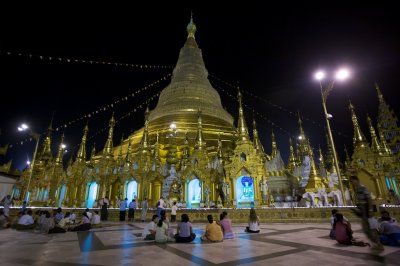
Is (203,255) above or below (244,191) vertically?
below

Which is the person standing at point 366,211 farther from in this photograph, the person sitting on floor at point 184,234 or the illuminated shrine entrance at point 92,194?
the illuminated shrine entrance at point 92,194

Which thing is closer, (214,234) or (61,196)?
(214,234)

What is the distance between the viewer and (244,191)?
19297 millimetres

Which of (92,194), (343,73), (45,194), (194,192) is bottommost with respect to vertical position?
(194,192)

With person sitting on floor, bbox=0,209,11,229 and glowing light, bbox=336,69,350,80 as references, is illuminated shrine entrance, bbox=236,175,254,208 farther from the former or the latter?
person sitting on floor, bbox=0,209,11,229

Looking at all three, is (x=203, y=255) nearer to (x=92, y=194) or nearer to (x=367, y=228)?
(x=367, y=228)

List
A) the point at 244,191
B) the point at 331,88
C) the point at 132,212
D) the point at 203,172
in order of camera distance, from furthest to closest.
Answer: the point at 203,172 → the point at 244,191 → the point at 132,212 → the point at 331,88

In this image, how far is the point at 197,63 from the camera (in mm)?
39594

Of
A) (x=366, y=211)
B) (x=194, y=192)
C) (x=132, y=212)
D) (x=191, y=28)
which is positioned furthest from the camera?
(x=191, y=28)

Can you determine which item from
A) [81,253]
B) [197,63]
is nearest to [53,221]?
[81,253]

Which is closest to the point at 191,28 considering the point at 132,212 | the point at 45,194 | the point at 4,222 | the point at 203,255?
the point at 45,194

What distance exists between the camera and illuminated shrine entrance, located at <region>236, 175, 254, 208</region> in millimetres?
18625

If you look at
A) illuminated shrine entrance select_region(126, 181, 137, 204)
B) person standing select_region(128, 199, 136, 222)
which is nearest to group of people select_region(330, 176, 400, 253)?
person standing select_region(128, 199, 136, 222)

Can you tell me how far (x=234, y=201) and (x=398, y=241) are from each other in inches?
497
